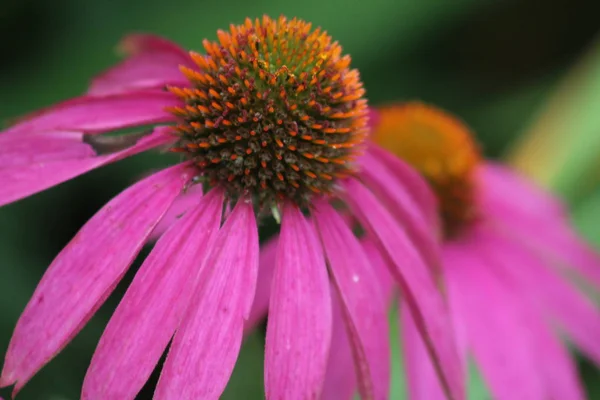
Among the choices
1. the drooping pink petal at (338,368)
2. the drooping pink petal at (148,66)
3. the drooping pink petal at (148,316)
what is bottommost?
the drooping pink petal at (338,368)

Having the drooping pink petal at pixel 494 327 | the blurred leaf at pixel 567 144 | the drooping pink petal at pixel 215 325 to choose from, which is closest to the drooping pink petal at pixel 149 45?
the drooping pink petal at pixel 215 325

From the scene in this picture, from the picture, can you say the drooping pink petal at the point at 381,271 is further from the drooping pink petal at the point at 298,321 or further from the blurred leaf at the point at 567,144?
the blurred leaf at the point at 567,144

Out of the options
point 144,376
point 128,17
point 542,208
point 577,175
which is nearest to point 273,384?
point 144,376

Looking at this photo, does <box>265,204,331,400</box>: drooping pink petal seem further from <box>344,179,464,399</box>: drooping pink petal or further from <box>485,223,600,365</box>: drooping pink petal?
<box>485,223,600,365</box>: drooping pink petal

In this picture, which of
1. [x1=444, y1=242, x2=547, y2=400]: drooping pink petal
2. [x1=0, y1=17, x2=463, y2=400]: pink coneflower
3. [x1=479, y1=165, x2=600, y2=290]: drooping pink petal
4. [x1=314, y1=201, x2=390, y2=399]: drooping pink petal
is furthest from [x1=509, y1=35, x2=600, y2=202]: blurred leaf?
[x1=314, y1=201, x2=390, y2=399]: drooping pink petal

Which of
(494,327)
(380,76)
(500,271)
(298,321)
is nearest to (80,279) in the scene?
(298,321)
